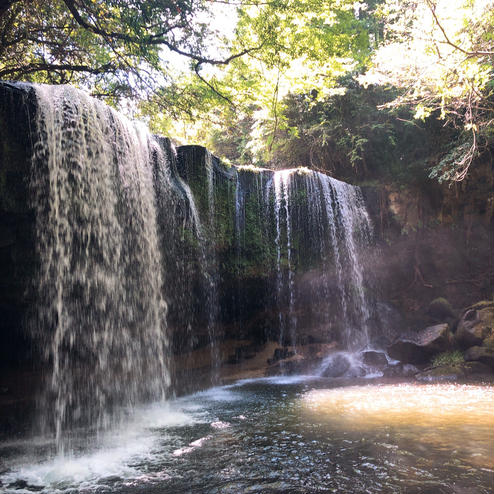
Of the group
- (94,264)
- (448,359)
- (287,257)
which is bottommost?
(448,359)

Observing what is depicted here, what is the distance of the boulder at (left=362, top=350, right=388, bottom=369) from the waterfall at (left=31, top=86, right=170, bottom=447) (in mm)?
5272

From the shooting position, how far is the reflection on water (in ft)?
11.0

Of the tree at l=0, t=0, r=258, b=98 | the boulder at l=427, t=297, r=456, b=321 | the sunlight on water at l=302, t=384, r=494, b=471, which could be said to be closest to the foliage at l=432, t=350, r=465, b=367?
the sunlight on water at l=302, t=384, r=494, b=471

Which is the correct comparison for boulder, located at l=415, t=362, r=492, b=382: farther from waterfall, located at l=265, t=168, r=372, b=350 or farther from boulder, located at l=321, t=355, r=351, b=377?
waterfall, located at l=265, t=168, r=372, b=350

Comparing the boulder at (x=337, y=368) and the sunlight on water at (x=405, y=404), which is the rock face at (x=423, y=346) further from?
the sunlight on water at (x=405, y=404)

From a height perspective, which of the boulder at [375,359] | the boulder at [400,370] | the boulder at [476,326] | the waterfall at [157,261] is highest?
the waterfall at [157,261]

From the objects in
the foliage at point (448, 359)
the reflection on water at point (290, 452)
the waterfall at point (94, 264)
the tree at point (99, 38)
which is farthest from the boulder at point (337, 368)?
the tree at point (99, 38)

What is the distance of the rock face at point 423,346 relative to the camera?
9273mm

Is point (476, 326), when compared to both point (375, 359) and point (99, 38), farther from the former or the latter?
point (99, 38)

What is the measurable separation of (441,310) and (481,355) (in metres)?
2.92

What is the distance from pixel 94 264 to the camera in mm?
6723

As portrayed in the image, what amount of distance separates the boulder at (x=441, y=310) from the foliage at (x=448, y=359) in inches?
87.9

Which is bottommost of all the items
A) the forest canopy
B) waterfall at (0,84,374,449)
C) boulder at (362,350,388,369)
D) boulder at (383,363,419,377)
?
boulder at (383,363,419,377)

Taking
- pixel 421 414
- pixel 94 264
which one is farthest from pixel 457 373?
pixel 94 264
